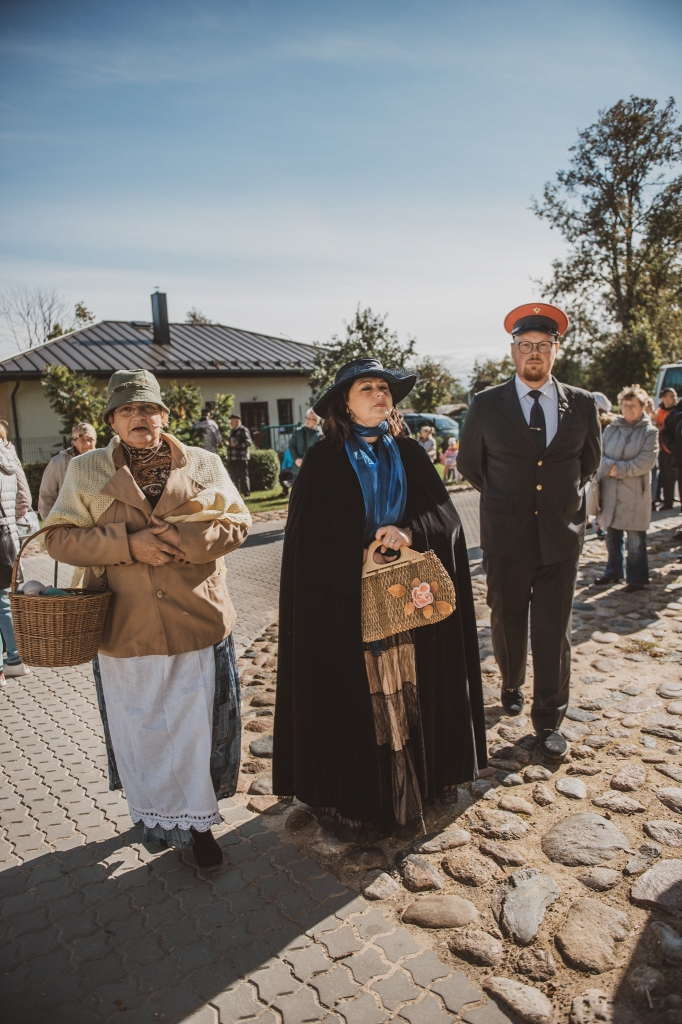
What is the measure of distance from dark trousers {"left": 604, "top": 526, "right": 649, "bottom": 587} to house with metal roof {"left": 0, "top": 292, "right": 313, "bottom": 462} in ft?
53.2

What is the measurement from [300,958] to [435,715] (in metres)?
1.22

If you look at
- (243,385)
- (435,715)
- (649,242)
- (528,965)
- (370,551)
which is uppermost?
(649,242)

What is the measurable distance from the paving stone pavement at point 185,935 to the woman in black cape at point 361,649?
18.5 inches

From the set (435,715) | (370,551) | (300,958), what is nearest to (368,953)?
(300,958)

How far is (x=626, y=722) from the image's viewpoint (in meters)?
4.45

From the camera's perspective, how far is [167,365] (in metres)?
25.2

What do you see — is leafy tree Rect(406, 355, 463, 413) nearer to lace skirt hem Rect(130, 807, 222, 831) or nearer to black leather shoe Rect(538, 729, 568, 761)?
black leather shoe Rect(538, 729, 568, 761)

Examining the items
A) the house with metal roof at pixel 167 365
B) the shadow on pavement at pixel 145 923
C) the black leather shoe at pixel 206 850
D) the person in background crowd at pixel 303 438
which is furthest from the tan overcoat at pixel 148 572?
the house with metal roof at pixel 167 365

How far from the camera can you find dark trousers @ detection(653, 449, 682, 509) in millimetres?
12047

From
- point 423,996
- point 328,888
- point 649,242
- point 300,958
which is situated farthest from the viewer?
point 649,242

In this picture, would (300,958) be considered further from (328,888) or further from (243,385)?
(243,385)

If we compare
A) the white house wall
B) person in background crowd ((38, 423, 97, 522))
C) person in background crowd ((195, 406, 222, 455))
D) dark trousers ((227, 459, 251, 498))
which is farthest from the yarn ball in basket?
the white house wall

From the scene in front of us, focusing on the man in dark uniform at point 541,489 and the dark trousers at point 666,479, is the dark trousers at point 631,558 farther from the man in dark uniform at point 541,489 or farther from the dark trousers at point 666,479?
the dark trousers at point 666,479

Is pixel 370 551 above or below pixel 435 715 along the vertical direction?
above
